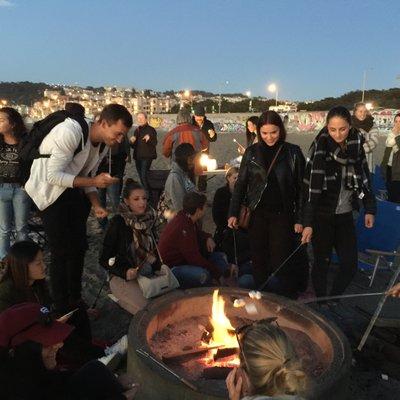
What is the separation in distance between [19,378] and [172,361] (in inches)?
50.0

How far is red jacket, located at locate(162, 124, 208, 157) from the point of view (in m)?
7.31

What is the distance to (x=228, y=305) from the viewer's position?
4.08 m

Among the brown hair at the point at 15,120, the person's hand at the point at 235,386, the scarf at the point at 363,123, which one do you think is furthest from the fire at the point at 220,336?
the scarf at the point at 363,123

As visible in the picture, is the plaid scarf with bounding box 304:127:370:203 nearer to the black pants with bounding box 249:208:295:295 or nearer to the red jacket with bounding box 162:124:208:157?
the black pants with bounding box 249:208:295:295

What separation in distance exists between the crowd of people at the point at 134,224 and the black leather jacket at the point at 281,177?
10 mm

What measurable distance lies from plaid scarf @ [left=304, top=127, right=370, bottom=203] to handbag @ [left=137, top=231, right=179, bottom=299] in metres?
1.48

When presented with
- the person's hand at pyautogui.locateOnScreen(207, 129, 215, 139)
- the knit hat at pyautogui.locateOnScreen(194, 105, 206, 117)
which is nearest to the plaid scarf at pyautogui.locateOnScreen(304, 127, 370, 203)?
the knit hat at pyautogui.locateOnScreen(194, 105, 206, 117)

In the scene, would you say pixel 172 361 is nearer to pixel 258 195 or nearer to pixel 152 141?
pixel 258 195

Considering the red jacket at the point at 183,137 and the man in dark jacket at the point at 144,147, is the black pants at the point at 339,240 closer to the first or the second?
the red jacket at the point at 183,137

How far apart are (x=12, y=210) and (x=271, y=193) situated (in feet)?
9.32

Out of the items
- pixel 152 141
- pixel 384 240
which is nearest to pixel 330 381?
pixel 384 240

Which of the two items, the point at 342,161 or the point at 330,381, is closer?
the point at 330,381

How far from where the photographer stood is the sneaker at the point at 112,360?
3.54 m

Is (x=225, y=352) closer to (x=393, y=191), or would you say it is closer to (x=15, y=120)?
(x=15, y=120)
